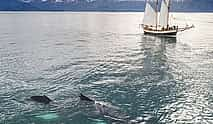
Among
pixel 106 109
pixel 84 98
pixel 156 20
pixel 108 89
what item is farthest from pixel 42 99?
pixel 156 20

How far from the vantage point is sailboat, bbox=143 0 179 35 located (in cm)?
10300

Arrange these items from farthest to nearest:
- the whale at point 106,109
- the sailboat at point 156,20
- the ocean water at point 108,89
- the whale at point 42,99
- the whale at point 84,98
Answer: the sailboat at point 156,20, the whale at point 84,98, the whale at point 42,99, the ocean water at point 108,89, the whale at point 106,109

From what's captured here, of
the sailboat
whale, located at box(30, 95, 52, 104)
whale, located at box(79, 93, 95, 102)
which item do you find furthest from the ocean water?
the sailboat

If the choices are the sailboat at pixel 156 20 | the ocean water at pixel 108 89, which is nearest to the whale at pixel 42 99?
the ocean water at pixel 108 89

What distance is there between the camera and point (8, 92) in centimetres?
3419

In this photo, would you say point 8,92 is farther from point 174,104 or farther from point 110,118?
point 174,104

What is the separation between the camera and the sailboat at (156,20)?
103 m

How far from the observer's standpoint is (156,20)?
109812 millimetres

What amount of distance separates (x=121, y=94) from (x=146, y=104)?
13.5 feet

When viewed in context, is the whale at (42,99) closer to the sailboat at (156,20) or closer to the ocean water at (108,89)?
the ocean water at (108,89)

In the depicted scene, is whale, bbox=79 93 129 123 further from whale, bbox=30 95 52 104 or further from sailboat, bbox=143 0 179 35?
sailboat, bbox=143 0 179 35

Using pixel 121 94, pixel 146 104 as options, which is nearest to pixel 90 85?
pixel 121 94

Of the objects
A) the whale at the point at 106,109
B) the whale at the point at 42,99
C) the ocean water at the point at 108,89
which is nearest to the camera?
the whale at the point at 106,109

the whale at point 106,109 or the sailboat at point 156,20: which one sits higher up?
the sailboat at point 156,20
